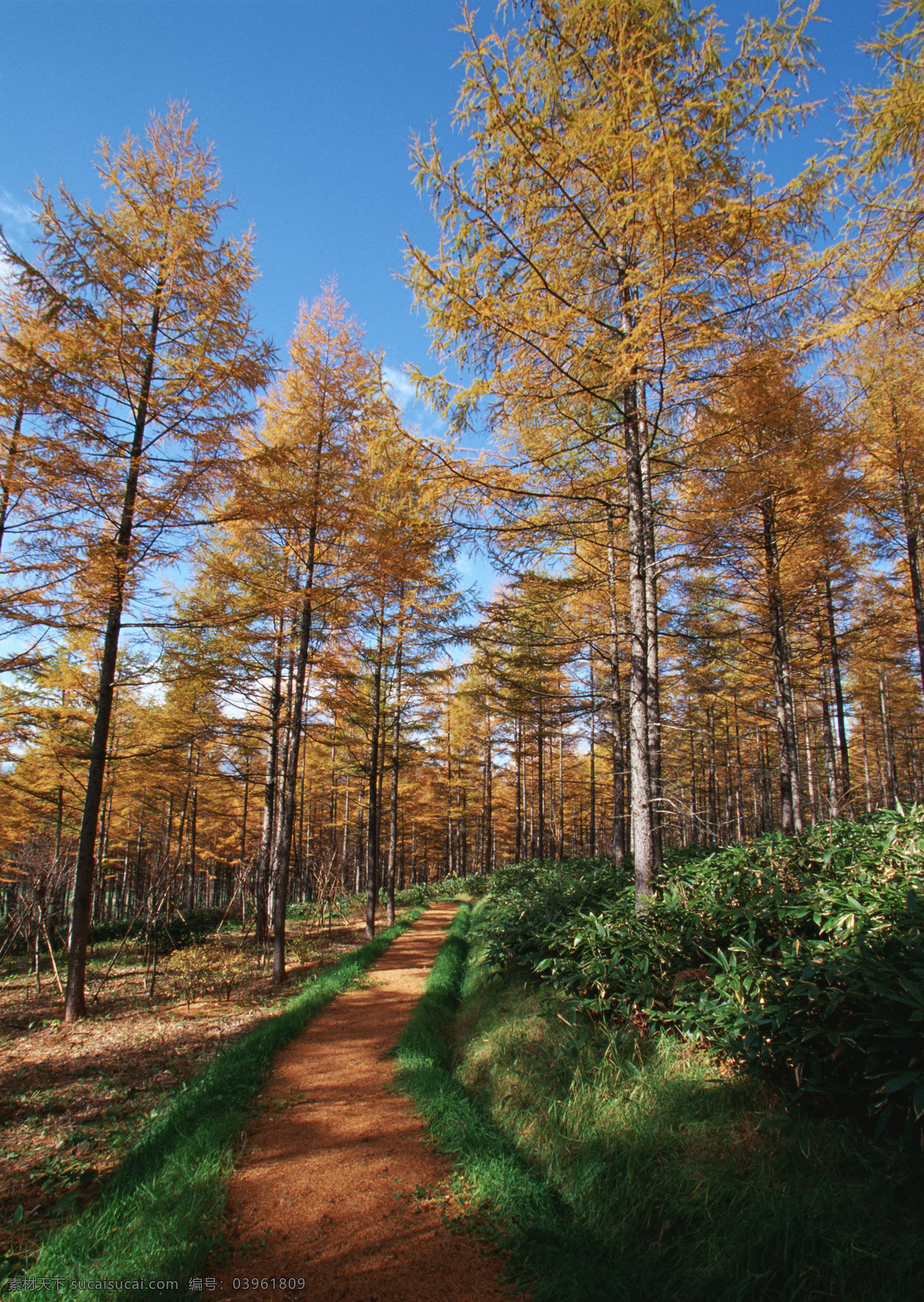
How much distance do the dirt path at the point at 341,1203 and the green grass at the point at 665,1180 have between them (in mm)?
256

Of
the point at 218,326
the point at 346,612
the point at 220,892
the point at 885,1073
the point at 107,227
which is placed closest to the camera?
the point at 885,1073

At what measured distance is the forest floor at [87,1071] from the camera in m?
3.49

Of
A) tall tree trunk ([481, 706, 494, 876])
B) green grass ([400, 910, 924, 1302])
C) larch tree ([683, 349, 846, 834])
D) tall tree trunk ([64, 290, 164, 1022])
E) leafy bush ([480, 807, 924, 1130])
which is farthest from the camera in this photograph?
tall tree trunk ([481, 706, 494, 876])

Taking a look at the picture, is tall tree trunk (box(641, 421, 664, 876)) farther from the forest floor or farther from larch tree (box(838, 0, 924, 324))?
the forest floor

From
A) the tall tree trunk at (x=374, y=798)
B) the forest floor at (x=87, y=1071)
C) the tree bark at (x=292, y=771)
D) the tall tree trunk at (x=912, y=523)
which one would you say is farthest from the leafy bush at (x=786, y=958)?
the tall tree trunk at (x=912, y=523)

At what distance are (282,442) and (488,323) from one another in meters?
6.79

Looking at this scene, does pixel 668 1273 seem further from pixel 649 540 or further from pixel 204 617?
pixel 204 617

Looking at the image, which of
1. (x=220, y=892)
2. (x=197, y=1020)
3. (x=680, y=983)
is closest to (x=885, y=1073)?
(x=680, y=983)

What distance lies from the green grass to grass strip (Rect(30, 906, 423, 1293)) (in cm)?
142

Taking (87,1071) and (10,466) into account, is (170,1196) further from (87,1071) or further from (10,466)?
(10,466)

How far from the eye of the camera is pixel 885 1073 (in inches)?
83.0

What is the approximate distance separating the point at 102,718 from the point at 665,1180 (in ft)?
25.7

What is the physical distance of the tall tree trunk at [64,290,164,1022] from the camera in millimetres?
6934

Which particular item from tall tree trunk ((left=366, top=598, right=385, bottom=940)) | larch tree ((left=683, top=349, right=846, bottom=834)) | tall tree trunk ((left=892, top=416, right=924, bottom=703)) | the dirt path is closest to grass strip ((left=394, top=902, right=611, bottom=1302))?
the dirt path
